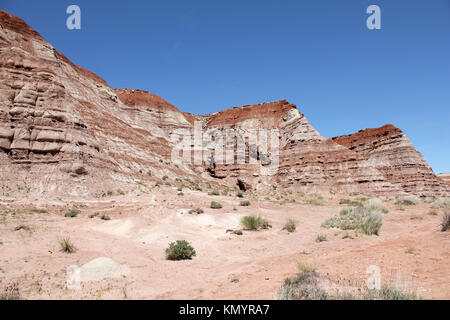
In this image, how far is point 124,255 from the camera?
8336 millimetres

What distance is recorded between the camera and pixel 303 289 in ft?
14.8

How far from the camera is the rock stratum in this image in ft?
64.4

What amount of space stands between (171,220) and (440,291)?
445 inches

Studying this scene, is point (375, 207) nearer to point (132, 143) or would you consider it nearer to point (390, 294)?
point (390, 294)

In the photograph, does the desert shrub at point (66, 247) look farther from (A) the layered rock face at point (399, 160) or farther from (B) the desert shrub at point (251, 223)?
(A) the layered rock face at point (399, 160)

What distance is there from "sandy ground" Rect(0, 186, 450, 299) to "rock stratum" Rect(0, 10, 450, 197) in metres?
6.56

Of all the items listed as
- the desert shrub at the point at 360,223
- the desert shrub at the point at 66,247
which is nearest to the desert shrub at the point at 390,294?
the desert shrub at the point at 360,223

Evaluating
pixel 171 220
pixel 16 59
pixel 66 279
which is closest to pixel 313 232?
pixel 171 220

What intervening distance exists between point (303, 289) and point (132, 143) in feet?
99.7

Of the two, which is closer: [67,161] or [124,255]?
[124,255]

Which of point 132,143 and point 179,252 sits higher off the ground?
point 132,143

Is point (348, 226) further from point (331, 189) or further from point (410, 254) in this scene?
point (331, 189)

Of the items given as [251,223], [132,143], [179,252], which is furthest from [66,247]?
[132,143]

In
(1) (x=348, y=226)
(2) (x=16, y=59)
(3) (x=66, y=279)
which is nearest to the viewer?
(3) (x=66, y=279)
